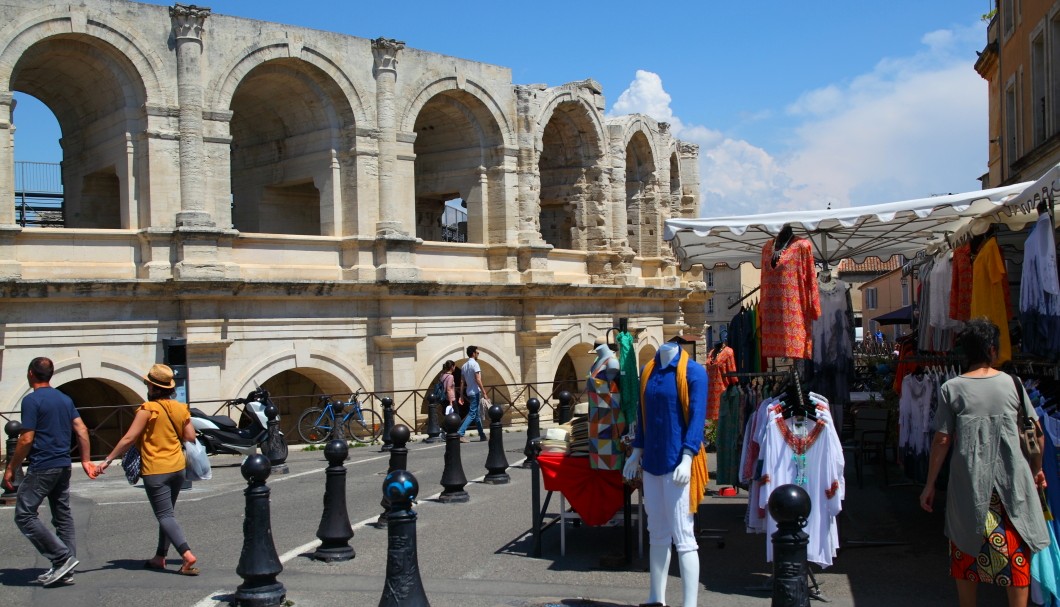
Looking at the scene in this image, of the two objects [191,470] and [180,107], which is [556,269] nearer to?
[180,107]

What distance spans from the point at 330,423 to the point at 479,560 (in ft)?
35.6

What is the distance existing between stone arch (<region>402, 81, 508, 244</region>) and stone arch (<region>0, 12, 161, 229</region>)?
6.06 m

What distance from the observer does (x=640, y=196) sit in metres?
28.3

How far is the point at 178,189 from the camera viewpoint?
1789cm

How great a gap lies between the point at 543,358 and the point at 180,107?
29.8 feet

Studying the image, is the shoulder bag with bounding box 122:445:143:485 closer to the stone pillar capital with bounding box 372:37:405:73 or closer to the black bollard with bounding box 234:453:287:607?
the black bollard with bounding box 234:453:287:607

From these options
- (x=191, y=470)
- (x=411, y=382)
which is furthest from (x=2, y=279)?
(x=191, y=470)

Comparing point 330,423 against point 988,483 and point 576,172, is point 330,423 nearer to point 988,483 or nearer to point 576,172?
point 576,172

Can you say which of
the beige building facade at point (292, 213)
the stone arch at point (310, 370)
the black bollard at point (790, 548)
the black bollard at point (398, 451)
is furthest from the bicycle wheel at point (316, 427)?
the black bollard at point (790, 548)

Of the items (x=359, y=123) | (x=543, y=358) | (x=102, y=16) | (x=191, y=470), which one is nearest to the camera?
(x=191, y=470)

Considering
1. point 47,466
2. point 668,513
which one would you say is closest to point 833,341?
point 668,513

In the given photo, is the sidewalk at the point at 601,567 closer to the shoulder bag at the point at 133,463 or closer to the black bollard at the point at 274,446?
the shoulder bag at the point at 133,463

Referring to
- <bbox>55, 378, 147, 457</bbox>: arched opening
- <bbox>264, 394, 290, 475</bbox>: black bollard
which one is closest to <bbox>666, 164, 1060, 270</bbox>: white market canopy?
<bbox>264, 394, 290, 475</bbox>: black bollard

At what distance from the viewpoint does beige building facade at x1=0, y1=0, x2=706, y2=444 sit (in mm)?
17047
